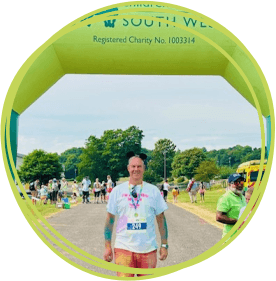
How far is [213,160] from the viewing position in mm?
5305

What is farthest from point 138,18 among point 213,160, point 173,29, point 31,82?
point 213,160

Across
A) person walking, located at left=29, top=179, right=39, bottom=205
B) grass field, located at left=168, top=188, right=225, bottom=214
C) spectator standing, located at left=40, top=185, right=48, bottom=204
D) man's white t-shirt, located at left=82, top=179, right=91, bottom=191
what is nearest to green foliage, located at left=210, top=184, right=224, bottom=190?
grass field, located at left=168, top=188, right=225, bottom=214

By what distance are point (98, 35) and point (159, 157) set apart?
5.40 ft

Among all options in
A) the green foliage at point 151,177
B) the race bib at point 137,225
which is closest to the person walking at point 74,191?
the green foliage at point 151,177

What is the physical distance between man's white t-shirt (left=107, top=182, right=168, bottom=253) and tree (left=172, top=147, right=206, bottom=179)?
1.87 m

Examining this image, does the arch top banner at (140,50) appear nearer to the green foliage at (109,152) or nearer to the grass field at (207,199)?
the green foliage at (109,152)

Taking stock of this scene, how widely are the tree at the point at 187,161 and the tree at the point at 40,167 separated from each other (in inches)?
60.7

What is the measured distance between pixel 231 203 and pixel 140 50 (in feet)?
7.13

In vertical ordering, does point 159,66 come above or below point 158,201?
above

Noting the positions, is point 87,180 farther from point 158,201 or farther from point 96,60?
point 158,201

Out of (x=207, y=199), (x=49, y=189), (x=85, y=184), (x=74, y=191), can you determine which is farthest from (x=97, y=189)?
(x=207, y=199)

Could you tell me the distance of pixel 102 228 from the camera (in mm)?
5328

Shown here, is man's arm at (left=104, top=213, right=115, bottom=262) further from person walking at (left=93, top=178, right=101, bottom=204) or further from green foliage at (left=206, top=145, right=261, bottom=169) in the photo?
green foliage at (left=206, top=145, right=261, bottom=169)

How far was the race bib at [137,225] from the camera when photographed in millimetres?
3203
